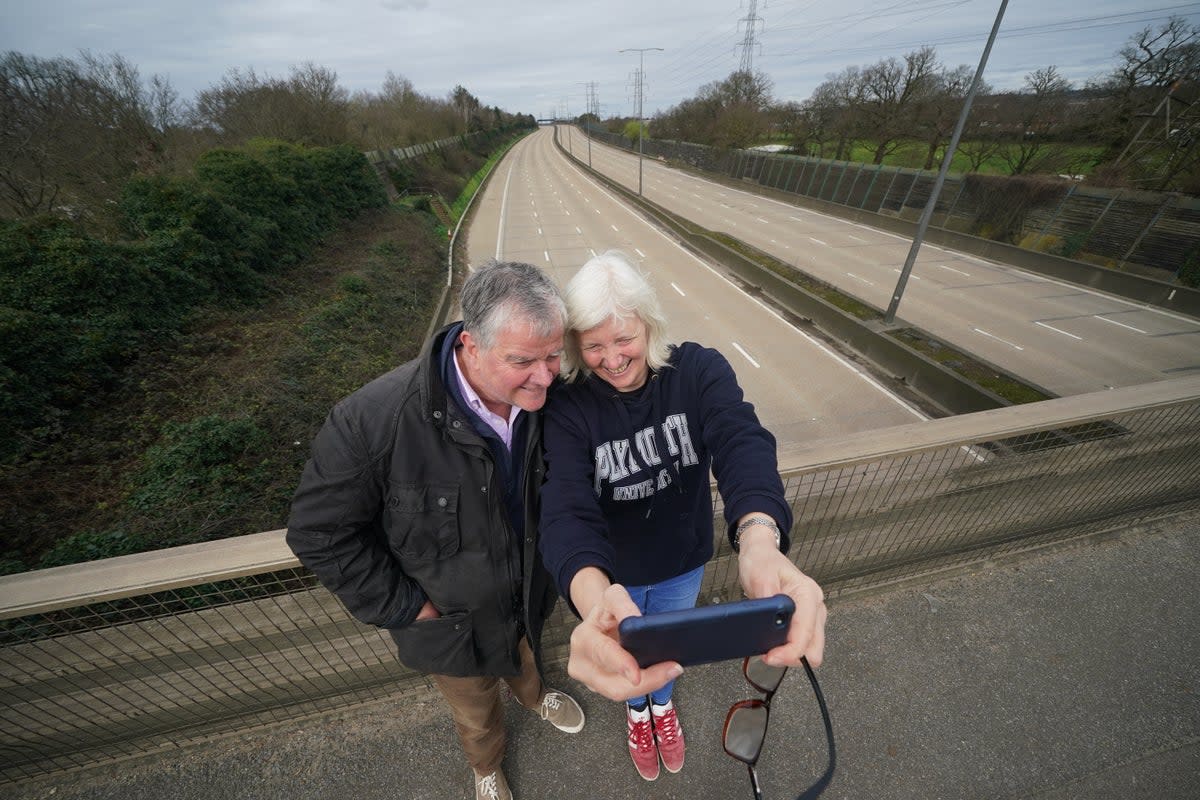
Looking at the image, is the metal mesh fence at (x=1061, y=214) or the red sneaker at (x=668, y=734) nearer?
the red sneaker at (x=668, y=734)

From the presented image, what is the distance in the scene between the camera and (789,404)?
999cm

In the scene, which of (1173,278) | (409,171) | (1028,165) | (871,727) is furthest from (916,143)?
(871,727)

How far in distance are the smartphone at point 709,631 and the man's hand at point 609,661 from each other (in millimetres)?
27

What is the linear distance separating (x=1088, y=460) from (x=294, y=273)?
1522cm

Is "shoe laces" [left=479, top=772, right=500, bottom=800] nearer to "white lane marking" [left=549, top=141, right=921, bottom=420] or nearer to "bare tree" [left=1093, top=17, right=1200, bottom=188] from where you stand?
"white lane marking" [left=549, top=141, right=921, bottom=420]

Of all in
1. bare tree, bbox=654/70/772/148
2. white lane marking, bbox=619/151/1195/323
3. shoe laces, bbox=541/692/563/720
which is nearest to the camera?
shoe laces, bbox=541/692/563/720

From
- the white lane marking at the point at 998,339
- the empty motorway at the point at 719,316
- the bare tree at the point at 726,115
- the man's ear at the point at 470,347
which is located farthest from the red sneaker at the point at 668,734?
the bare tree at the point at 726,115

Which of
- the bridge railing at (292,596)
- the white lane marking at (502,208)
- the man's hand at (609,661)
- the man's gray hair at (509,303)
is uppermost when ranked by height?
the man's gray hair at (509,303)

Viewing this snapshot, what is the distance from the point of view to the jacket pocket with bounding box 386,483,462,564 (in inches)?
62.2

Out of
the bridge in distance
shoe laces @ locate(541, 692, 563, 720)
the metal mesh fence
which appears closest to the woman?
shoe laces @ locate(541, 692, 563, 720)

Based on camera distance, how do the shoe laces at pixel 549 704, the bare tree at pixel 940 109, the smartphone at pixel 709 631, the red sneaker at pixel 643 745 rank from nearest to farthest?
the smartphone at pixel 709 631
the red sneaker at pixel 643 745
the shoe laces at pixel 549 704
the bare tree at pixel 940 109

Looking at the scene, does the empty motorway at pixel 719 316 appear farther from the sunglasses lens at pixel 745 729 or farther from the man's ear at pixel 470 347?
the man's ear at pixel 470 347

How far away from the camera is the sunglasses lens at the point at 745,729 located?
1.65 meters

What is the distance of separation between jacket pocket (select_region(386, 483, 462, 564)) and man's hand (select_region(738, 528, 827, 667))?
3.15 ft
